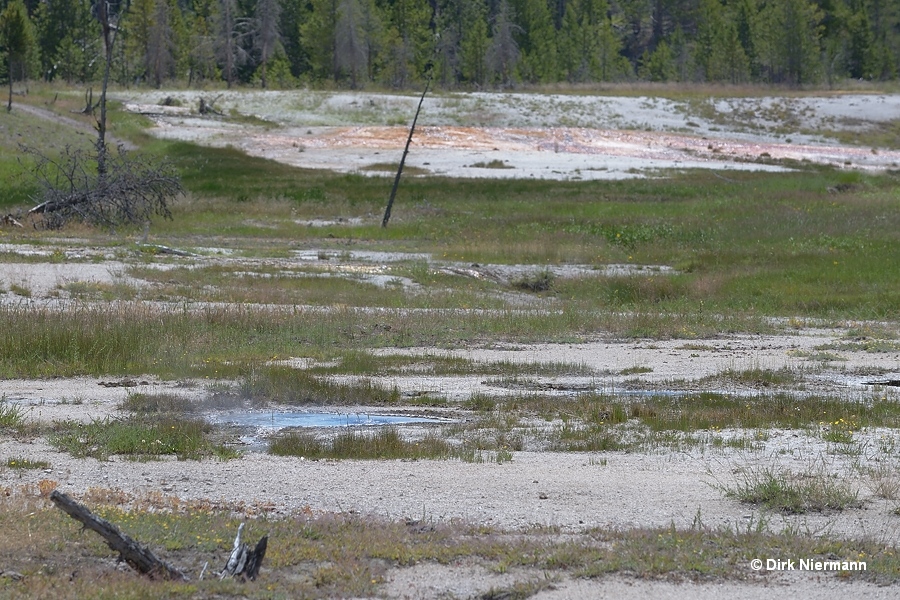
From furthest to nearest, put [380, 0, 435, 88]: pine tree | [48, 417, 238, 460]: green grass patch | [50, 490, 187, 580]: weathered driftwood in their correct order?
[380, 0, 435, 88]: pine tree < [48, 417, 238, 460]: green grass patch < [50, 490, 187, 580]: weathered driftwood

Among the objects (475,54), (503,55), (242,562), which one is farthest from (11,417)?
(503,55)

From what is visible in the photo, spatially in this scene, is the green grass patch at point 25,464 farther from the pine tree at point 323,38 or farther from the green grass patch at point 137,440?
the pine tree at point 323,38

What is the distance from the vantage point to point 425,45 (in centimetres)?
11088

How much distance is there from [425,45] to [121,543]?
4231 inches

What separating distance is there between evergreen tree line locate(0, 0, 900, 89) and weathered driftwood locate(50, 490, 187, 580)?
3304 inches

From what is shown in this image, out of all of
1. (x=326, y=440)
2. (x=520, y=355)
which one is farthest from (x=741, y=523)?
(x=520, y=355)

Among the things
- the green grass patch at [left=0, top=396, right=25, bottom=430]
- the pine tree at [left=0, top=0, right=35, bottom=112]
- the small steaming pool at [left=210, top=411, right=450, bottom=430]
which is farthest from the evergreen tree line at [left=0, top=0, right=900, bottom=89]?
the green grass patch at [left=0, top=396, right=25, bottom=430]

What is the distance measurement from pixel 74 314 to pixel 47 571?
11.8m

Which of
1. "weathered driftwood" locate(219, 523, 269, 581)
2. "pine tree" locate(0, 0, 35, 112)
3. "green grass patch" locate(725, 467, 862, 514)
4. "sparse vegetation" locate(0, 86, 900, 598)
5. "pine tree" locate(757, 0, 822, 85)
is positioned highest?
"pine tree" locate(757, 0, 822, 85)

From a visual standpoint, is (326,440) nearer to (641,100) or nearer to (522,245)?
(522,245)

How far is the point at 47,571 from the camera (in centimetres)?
723

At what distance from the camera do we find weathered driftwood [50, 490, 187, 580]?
6.74m

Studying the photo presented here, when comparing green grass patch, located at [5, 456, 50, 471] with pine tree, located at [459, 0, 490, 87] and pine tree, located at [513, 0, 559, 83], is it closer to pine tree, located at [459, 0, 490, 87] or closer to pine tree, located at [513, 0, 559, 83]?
pine tree, located at [459, 0, 490, 87]

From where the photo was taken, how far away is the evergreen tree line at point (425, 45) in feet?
317
